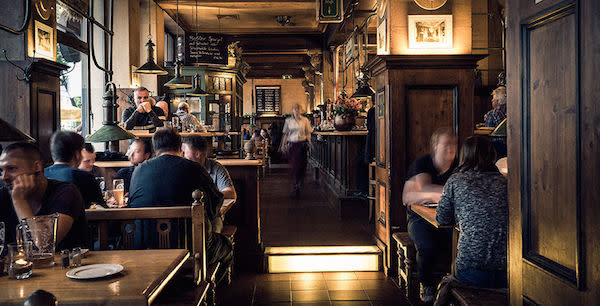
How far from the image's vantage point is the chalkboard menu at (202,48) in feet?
34.7

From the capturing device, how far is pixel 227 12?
37.1 ft

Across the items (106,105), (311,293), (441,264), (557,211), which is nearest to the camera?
(557,211)

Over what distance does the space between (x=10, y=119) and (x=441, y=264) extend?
388 centimetres

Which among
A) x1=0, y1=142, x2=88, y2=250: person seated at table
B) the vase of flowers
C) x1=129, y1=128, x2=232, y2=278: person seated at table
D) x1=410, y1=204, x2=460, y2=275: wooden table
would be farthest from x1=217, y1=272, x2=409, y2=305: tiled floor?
the vase of flowers

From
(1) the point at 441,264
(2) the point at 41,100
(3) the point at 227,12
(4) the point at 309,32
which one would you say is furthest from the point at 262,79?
(1) the point at 441,264

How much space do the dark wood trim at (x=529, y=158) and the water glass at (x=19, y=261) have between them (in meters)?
1.80

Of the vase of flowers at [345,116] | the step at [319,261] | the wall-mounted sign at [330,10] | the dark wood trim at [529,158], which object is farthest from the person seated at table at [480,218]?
the wall-mounted sign at [330,10]

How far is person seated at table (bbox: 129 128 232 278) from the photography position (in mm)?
2896

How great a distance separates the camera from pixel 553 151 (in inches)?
66.6

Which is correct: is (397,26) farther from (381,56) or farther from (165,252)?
(165,252)

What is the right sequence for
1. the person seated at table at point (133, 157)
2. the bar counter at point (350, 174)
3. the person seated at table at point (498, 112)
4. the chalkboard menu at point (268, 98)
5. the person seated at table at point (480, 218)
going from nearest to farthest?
the person seated at table at point (480, 218) → the person seated at table at point (133, 157) → the person seated at table at point (498, 112) → the bar counter at point (350, 174) → the chalkboard menu at point (268, 98)

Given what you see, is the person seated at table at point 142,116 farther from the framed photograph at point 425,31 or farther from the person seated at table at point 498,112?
the person seated at table at point 498,112

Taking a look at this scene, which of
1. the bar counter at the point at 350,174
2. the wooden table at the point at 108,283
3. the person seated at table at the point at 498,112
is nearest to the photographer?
the wooden table at the point at 108,283

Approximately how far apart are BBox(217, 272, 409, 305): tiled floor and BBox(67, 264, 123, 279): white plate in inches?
83.1
